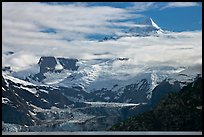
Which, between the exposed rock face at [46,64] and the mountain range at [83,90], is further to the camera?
the exposed rock face at [46,64]

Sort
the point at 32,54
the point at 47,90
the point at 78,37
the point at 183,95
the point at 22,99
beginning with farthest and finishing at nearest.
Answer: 1. the point at 32,54
2. the point at 78,37
3. the point at 47,90
4. the point at 22,99
5. the point at 183,95

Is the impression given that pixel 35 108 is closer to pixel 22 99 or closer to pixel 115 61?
pixel 22 99

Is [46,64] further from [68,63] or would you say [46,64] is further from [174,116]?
[174,116]

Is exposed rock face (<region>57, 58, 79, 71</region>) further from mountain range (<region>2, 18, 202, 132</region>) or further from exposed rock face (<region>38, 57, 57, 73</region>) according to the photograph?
exposed rock face (<region>38, 57, 57, 73</region>)

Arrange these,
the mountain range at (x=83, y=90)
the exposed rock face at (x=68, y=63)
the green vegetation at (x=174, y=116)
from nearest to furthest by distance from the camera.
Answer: the green vegetation at (x=174, y=116)
the mountain range at (x=83, y=90)
the exposed rock face at (x=68, y=63)

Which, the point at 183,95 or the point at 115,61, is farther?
the point at 115,61

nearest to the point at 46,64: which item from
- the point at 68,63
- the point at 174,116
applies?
the point at 68,63

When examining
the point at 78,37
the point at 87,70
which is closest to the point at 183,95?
the point at 78,37

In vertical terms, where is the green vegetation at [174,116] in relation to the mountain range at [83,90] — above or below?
above

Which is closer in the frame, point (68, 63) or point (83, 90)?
point (83, 90)

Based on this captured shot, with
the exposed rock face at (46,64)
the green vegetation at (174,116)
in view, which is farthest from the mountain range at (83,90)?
the green vegetation at (174,116)

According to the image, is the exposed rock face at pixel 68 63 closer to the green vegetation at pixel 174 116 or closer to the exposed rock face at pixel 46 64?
the exposed rock face at pixel 46 64
